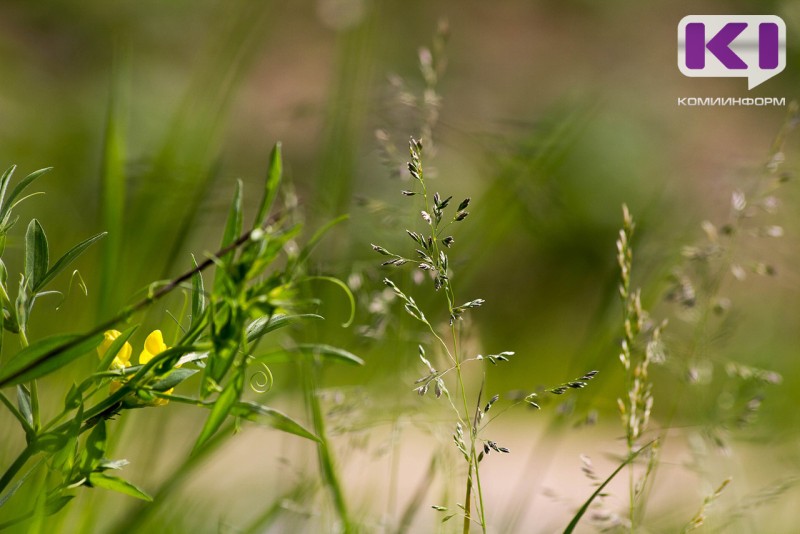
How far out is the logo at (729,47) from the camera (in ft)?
4.24

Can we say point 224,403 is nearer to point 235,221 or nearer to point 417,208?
point 235,221

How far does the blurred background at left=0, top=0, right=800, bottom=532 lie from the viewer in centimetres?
94

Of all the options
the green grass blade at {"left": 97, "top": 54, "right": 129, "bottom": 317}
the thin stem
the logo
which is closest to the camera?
the thin stem

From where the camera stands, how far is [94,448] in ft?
1.47

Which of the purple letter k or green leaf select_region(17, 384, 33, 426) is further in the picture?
the purple letter k

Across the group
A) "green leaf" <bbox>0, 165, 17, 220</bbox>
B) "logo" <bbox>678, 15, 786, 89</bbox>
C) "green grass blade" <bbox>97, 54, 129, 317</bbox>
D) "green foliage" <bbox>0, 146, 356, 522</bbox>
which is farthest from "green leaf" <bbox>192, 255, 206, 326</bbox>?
"logo" <bbox>678, 15, 786, 89</bbox>

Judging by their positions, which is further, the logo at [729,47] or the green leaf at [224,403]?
the logo at [729,47]

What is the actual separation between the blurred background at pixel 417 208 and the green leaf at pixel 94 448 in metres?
0.27

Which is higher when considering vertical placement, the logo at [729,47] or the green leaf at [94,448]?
the logo at [729,47]

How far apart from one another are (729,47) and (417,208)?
601 millimetres

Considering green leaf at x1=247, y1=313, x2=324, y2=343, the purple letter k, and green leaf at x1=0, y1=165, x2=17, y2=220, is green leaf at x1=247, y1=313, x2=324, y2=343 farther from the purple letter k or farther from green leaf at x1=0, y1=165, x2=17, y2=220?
the purple letter k

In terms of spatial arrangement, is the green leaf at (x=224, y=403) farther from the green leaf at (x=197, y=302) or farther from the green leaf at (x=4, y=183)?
the green leaf at (x=4, y=183)

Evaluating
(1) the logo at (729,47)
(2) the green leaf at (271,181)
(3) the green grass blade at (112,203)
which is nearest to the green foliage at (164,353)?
(2) the green leaf at (271,181)

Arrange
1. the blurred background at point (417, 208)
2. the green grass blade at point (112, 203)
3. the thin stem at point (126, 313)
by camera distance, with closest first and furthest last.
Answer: the thin stem at point (126, 313) → the green grass blade at point (112, 203) → the blurred background at point (417, 208)
